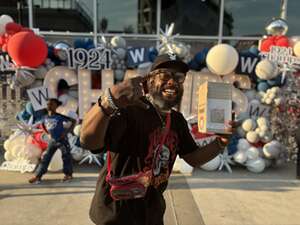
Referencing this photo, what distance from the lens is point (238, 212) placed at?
421 cm

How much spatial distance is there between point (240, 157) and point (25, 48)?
369 centimetres

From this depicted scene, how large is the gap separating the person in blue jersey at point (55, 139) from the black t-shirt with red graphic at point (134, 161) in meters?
3.36

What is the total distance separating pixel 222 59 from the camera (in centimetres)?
557

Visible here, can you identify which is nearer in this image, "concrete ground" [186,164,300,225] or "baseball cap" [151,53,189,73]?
"baseball cap" [151,53,189,73]

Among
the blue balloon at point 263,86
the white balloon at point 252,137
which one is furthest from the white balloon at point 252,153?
the blue balloon at point 263,86

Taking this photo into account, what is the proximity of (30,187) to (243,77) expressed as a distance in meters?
3.72

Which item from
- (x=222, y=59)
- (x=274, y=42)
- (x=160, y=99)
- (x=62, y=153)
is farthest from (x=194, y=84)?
(x=160, y=99)

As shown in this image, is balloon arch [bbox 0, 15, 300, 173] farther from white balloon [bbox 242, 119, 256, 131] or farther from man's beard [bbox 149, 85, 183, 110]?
man's beard [bbox 149, 85, 183, 110]

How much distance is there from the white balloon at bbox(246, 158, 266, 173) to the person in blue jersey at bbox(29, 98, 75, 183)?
9.23 ft

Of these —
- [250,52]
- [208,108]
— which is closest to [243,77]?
[250,52]

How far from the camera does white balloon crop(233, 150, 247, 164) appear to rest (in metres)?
5.80

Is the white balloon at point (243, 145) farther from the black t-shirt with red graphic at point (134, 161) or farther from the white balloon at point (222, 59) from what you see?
the black t-shirt with red graphic at point (134, 161)

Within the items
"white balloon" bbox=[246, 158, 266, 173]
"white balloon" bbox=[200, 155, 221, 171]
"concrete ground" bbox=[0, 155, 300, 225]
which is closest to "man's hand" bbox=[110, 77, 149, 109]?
"concrete ground" bbox=[0, 155, 300, 225]

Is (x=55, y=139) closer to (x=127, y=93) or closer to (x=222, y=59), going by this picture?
(x=222, y=59)
